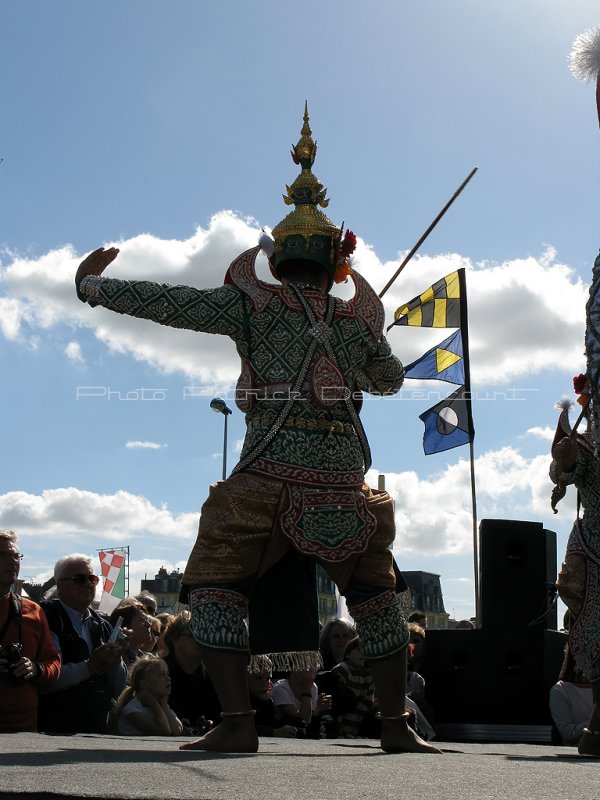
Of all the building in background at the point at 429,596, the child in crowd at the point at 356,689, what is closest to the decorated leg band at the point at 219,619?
the child in crowd at the point at 356,689

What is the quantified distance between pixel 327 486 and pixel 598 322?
1240mm

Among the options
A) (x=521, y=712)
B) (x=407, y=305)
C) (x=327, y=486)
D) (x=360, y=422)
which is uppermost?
(x=407, y=305)

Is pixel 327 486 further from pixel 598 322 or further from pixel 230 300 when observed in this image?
pixel 598 322

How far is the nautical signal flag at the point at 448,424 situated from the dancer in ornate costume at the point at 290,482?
7923 mm

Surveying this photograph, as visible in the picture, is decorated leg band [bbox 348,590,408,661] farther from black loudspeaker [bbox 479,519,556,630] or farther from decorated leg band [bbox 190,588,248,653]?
black loudspeaker [bbox 479,519,556,630]

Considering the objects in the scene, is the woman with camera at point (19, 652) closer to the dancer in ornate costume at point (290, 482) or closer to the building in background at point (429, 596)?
the dancer in ornate costume at point (290, 482)

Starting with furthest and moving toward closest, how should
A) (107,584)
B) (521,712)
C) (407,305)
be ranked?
(107,584)
(407,305)
(521,712)

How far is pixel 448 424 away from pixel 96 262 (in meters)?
8.60

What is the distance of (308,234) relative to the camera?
4.55m

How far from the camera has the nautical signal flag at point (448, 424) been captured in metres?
12.4

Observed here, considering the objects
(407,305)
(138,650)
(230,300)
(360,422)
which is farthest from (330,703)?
(407,305)

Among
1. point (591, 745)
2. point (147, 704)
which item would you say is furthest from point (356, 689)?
point (591, 745)

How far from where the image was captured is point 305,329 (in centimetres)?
430

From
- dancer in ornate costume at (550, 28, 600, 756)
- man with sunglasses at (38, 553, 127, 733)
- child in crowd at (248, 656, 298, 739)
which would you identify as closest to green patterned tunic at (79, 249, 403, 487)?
dancer in ornate costume at (550, 28, 600, 756)
